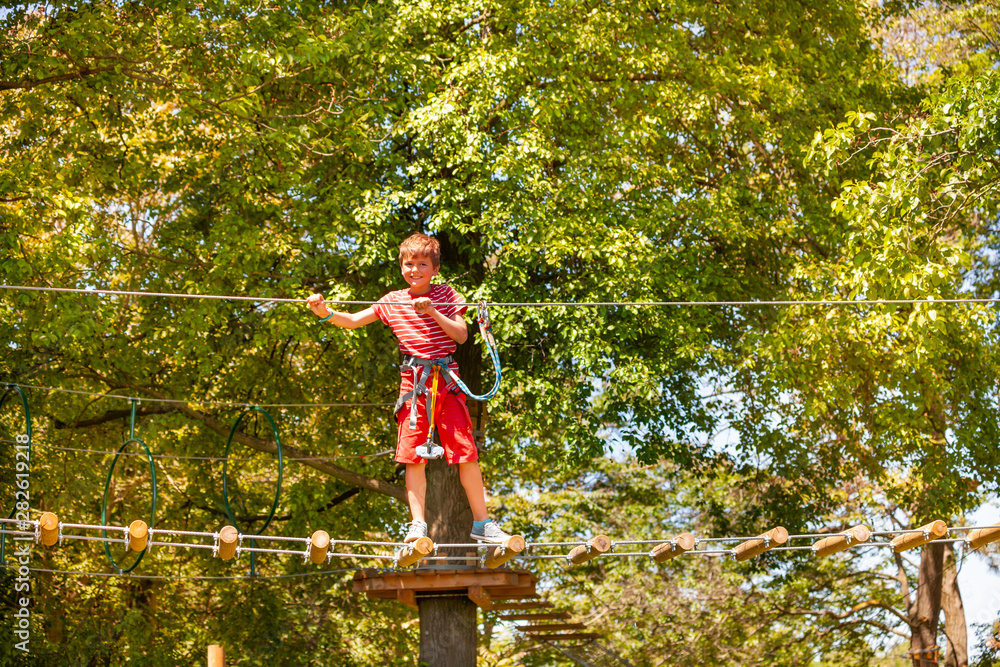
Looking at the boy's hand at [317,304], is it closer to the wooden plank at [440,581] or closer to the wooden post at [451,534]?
the wooden plank at [440,581]

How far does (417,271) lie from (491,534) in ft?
3.96

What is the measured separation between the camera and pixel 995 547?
13.7 m

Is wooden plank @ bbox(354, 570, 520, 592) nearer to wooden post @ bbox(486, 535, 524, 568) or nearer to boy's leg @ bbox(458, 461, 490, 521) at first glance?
wooden post @ bbox(486, 535, 524, 568)

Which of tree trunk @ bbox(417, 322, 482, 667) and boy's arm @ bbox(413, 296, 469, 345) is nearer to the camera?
boy's arm @ bbox(413, 296, 469, 345)

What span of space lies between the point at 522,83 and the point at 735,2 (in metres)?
2.26

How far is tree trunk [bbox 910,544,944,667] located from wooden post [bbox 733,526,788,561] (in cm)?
864

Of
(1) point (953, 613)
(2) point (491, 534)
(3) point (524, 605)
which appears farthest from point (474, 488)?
(1) point (953, 613)

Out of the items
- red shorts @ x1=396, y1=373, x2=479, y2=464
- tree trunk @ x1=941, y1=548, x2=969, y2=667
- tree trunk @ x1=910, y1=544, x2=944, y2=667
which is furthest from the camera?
tree trunk @ x1=941, y1=548, x2=969, y2=667

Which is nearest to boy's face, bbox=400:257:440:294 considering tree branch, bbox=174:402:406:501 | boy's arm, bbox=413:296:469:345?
boy's arm, bbox=413:296:469:345

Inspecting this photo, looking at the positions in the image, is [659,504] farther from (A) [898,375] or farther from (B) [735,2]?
(B) [735,2]

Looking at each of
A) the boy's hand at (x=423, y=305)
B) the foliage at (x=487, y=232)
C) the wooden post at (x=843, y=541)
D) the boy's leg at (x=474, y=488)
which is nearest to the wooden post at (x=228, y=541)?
the boy's leg at (x=474, y=488)

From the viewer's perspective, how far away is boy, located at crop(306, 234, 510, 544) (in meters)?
4.57

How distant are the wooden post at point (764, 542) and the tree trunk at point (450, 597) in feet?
13.5

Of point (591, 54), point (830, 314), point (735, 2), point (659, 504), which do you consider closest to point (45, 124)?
point (591, 54)
